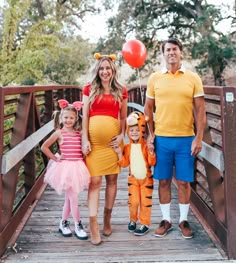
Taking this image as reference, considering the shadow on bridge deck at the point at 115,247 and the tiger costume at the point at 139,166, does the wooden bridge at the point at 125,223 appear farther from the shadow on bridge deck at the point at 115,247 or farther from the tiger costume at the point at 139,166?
Answer: the tiger costume at the point at 139,166

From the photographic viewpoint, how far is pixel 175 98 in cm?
324

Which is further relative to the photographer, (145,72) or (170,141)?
(145,72)

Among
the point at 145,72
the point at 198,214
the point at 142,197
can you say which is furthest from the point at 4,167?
the point at 145,72

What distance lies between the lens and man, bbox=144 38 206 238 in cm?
322

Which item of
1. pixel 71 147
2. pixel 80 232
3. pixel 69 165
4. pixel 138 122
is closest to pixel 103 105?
pixel 138 122

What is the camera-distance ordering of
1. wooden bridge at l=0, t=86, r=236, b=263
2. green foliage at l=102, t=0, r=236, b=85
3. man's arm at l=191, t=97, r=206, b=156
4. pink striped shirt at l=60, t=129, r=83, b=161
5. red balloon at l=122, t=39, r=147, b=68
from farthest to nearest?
green foliage at l=102, t=0, r=236, b=85
red balloon at l=122, t=39, r=147, b=68
pink striped shirt at l=60, t=129, r=83, b=161
man's arm at l=191, t=97, r=206, b=156
wooden bridge at l=0, t=86, r=236, b=263

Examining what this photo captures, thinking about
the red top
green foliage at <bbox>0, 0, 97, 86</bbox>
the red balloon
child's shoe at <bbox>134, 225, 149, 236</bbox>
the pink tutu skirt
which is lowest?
child's shoe at <bbox>134, 225, 149, 236</bbox>

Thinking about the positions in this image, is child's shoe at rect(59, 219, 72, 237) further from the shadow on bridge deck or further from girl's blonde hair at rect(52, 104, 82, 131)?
girl's blonde hair at rect(52, 104, 82, 131)

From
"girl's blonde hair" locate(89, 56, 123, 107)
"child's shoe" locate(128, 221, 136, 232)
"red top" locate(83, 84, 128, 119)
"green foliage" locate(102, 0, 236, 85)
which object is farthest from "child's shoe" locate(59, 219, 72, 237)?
"green foliage" locate(102, 0, 236, 85)

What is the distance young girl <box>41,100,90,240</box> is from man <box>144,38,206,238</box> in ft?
2.01

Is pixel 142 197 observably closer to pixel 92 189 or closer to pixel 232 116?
pixel 92 189

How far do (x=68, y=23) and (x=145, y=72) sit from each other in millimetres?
7871

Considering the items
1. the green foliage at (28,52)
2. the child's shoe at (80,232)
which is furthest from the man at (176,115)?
the green foliage at (28,52)

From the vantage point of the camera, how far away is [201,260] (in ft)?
9.93
